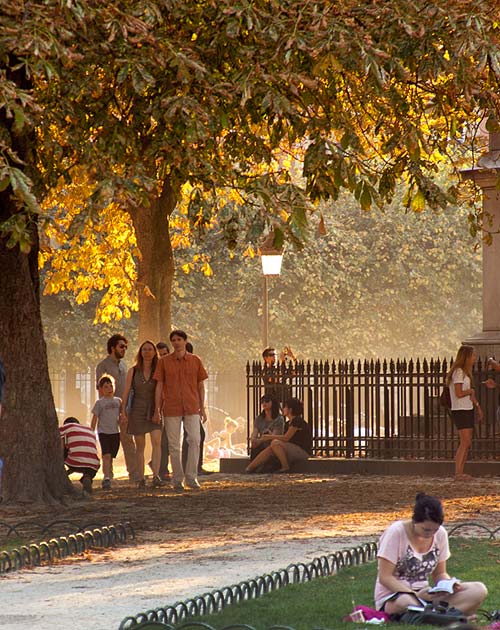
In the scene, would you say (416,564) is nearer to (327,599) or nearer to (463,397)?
(327,599)

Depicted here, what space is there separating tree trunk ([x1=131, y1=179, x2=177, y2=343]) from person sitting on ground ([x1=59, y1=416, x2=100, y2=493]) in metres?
6.20

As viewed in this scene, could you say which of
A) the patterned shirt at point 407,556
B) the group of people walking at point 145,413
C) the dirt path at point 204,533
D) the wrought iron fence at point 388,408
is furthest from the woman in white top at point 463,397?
the patterned shirt at point 407,556

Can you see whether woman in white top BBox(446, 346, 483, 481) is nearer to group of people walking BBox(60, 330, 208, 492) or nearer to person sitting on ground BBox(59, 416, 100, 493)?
group of people walking BBox(60, 330, 208, 492)

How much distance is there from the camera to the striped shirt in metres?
17.1

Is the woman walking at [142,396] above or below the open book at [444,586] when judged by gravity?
above

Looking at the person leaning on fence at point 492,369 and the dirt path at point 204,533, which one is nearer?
the dirt path at point 204,533

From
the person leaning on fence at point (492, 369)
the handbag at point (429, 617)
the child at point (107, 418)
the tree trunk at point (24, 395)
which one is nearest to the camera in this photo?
the handbag at point (429, 617)

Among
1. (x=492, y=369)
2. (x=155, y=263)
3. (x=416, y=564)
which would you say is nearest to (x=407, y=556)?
(x=416, y=564)

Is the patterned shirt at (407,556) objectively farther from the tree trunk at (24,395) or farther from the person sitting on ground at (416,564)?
the tree trunk at (24,395)

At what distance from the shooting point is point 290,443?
2195 cm

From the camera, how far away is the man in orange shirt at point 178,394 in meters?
17.6

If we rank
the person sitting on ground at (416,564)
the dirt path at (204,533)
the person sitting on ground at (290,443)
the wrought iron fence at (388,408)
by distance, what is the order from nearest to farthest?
the person sitting on ground at (416,564) < the dirt path at (204,533) < the wrought iron fence at (388,408) < the person sitting on ground at (290,443)

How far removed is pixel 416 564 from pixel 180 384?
374 inches

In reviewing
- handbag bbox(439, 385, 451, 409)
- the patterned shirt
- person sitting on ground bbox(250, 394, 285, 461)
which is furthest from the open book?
person sitting on ground bbox(250, 394, 285, 461)
